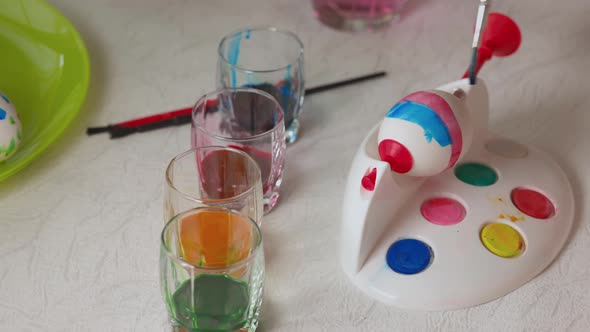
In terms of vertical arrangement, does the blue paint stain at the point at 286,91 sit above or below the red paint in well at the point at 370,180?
below

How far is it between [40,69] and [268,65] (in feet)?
0.75

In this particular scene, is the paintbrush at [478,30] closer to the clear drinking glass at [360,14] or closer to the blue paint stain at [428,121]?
the blue paint stain at [428,121]

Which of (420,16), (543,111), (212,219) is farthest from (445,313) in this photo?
(420,16)

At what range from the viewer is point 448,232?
1.75 ft

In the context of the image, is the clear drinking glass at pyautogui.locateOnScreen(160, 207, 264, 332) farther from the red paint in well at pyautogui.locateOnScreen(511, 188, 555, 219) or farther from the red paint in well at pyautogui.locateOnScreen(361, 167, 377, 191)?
the red paint in well at pyautogui.locateOnScreen(511, 188, 555, 219)

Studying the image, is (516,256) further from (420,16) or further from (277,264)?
(420,16)

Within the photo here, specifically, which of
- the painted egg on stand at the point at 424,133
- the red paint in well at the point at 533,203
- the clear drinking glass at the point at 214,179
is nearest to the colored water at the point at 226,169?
the clear drinking glass at the point at 214,179

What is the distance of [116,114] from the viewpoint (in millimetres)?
685

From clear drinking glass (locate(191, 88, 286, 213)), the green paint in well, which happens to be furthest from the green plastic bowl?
the green paint in well

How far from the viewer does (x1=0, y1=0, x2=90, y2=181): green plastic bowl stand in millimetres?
638

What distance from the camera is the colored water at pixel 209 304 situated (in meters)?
0.44

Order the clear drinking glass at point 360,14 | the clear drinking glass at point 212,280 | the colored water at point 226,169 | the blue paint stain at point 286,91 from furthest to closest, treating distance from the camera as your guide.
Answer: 1. the clear drinking glass at point 360,14
2. the blue paint stain at point 286,91
3. the colored water at point 226,169
4. the clear drinking glass at point 212,280

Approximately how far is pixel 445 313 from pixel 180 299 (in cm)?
19

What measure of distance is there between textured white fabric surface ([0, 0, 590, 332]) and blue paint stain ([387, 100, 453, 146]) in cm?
A: 12
